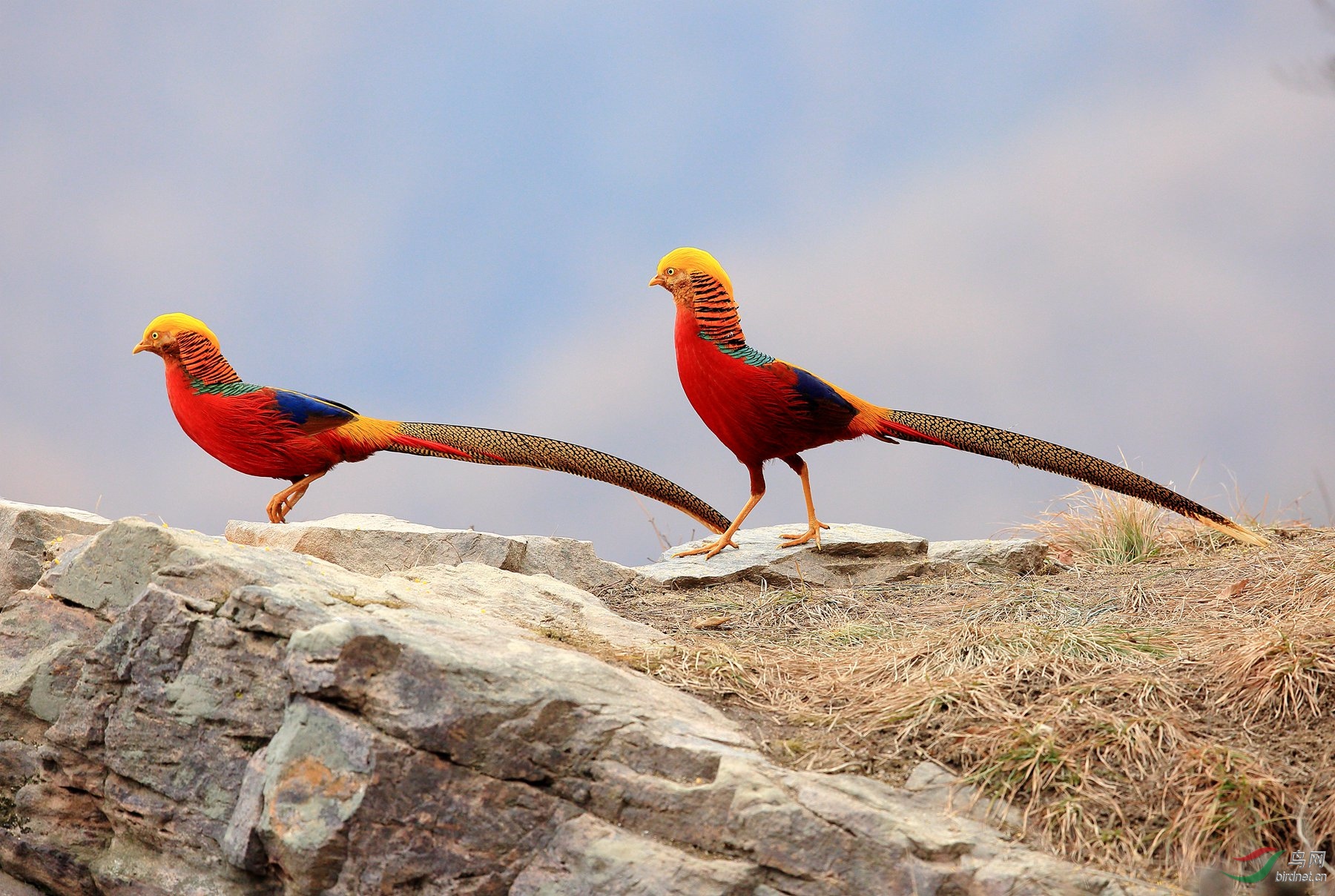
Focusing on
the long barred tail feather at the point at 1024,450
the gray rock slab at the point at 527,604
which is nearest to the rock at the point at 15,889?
the gray rock slab at the point at 527,604

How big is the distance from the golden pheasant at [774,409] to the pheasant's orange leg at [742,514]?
4.9 inches

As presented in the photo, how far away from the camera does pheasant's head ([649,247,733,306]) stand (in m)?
6.71

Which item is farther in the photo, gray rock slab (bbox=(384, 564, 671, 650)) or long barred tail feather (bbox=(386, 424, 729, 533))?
long barred tail feather (bbox=(386, 424, 729, 533))

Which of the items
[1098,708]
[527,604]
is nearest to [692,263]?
[527,604]

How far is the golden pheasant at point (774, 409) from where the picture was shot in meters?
6.70

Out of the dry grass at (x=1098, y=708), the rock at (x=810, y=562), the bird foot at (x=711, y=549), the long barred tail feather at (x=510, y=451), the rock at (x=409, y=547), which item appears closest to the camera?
the dry grass at (x=1098, y=708)

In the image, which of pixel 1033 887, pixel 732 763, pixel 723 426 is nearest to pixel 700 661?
pixel 732 763

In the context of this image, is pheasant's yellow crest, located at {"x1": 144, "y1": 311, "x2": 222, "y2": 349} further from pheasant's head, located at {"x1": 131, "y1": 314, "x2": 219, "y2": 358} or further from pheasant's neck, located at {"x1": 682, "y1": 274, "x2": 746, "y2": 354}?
pheasant's neck, located at {"x1": 682, "y1": 274, "x2": 746, "y2": 354}

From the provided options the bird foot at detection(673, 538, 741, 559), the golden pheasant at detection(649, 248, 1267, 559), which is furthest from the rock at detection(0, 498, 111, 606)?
the bird foot at detection(673, 538, 741, 559)

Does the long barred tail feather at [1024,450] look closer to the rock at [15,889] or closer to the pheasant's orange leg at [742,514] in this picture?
the pheasant's orange leg at [742,514]

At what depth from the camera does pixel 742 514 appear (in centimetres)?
717

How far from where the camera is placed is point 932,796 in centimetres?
355

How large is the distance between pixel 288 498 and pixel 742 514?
2744 mm

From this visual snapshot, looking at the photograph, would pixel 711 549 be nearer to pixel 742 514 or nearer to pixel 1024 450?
pixel 742 514
